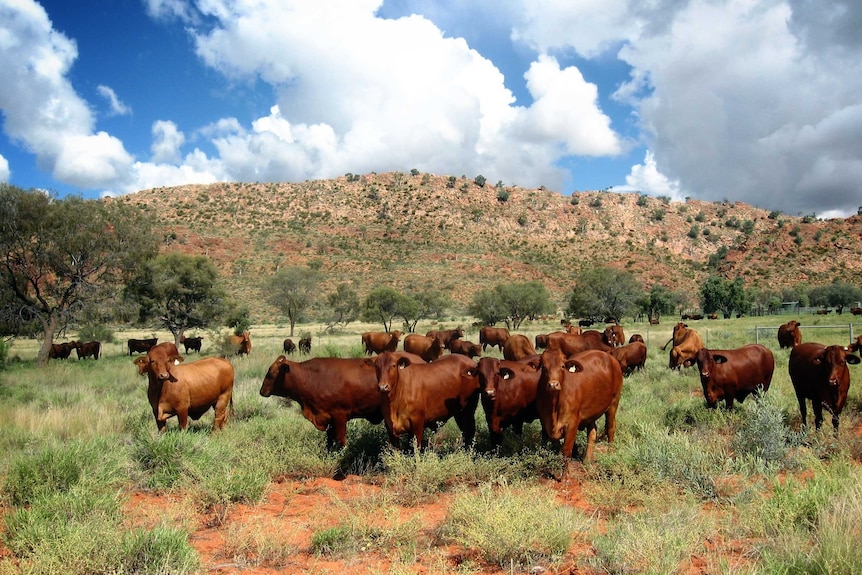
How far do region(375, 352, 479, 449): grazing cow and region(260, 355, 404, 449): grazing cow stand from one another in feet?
2.51

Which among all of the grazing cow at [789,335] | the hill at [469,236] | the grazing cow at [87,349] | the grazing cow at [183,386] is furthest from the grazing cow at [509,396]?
the hill at [469,236]

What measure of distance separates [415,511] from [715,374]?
7302mm

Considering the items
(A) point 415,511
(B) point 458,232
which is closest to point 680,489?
(A) point 415,511

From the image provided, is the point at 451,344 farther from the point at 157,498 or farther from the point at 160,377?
the point at 157,498

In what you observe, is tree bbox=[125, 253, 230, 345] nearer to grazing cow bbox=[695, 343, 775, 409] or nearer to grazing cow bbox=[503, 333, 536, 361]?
grazing cow bbox=[503, 333, 536, 361]

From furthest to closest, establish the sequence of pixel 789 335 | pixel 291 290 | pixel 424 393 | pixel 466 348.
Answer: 1. pixel 291 290
2. pixel 789 335
3. pixel 466 348
4. pixel 424 393

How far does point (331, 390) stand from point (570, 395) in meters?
3.89

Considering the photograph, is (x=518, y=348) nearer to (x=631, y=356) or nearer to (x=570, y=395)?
(x=631, y=356)

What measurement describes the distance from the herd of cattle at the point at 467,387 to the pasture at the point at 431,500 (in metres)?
0.47

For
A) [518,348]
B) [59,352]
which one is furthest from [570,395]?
[59,352]

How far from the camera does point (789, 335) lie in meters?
23.6

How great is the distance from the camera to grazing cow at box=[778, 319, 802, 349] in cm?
2314

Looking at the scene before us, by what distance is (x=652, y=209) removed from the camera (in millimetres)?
108812

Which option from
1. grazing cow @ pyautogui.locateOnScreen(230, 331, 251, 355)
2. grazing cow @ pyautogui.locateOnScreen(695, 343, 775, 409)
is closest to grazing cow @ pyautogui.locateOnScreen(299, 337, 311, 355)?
grazing cow @ pyautogui.locateOnScreen(230, 331, 251, 355)
